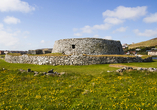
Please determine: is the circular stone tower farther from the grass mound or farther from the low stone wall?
the grass mound

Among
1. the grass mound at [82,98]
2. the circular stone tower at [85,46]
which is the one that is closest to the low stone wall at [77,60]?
the circular stone tower at [85,46]

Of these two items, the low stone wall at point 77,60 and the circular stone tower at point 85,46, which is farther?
the circular stone tower at point 85,46

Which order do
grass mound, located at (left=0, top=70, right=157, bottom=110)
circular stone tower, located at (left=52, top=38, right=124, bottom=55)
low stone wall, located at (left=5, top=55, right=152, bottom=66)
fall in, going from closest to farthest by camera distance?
grass mound, located at (left=0, top=70, right=157, bottom=110)
low stone wall, located at (left=5, top=55, right=152, bottom=66)
circular stone tower, located at (left=52, top=38, right=124, bottom=55)

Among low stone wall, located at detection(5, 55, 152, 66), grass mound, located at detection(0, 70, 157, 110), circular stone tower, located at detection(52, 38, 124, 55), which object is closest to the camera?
grass mound, located at detection(0, 70, 157, 110)

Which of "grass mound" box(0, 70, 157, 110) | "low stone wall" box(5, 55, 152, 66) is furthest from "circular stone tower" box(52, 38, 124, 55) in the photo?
"grass mound" box(0, 70, 157, 110)

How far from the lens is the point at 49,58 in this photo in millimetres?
24594

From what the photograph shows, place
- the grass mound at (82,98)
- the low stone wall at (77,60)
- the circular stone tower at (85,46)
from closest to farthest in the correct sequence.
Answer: the grass mound at (82,98)
the low stone wall at (77,60)
the circular stone tower at (85,46)

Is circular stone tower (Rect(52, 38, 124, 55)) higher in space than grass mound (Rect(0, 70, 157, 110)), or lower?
higher

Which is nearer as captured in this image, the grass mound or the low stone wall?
the grass mound

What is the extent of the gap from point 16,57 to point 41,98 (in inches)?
1025

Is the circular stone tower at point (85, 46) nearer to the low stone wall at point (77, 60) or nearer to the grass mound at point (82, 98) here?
the low stone wall at point (77, 60)

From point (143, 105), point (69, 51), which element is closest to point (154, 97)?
point (143, 105)

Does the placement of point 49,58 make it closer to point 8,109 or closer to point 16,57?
point 16,57

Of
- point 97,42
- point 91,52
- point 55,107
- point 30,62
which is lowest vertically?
point 55,107
